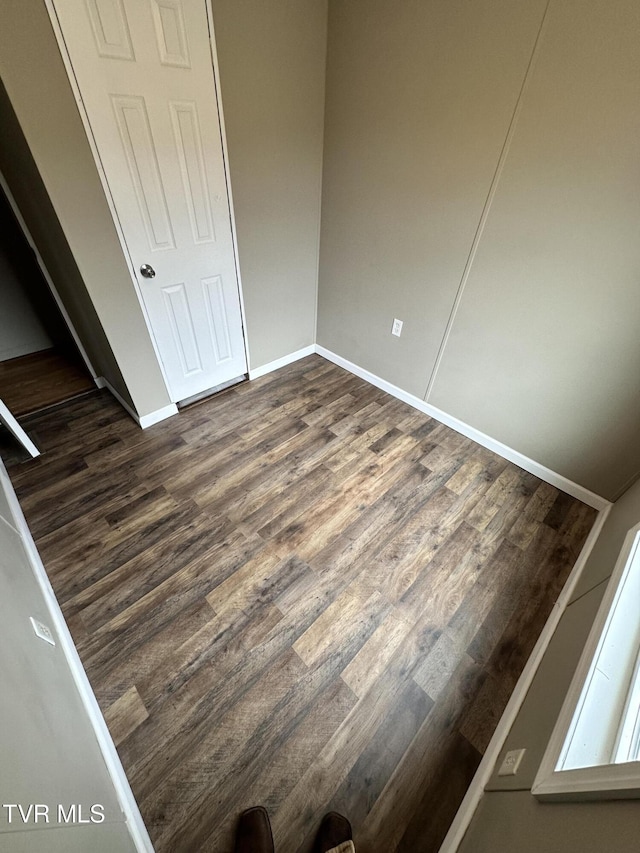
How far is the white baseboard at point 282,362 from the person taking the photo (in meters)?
2.75

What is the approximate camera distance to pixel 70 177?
4.76 feet

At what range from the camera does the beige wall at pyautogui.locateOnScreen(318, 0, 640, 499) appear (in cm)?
131

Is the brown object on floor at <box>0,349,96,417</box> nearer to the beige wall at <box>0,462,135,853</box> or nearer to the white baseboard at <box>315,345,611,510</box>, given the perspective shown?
the beige wall at <box>0,462,135,853</box>

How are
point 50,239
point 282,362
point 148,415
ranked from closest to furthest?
point 50,239, point 148,415, point 282,362

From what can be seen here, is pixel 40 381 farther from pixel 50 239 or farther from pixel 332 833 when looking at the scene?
pixel 332 833

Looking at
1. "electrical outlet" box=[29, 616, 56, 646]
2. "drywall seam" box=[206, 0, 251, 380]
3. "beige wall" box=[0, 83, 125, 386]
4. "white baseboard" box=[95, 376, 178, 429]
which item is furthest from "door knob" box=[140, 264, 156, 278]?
"electrical outlet" box=[29, 616, 56, 646]

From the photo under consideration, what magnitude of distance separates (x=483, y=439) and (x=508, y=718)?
1490mm

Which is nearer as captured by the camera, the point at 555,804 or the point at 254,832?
the point at 555,804

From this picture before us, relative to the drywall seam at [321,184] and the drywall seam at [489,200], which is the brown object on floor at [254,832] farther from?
the drywall seam at [321,184]

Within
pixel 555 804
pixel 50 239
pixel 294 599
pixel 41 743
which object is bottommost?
pixel 294 599

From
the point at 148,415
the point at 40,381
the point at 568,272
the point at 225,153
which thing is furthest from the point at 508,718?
the point at 40,381

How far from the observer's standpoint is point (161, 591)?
1471mm

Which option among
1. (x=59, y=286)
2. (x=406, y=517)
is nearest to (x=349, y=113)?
(x=59, y=286)

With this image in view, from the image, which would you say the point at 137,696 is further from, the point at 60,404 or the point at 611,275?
the point at 611,275
